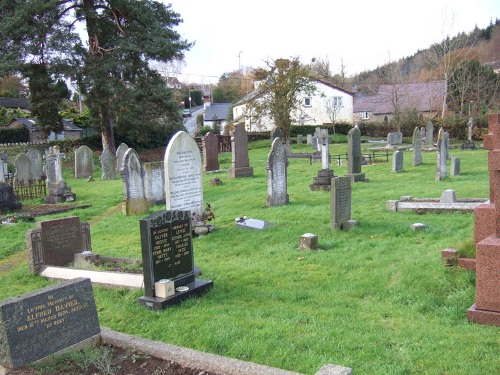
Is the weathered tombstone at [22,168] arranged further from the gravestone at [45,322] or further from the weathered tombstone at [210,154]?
the gravestone at [45,322]

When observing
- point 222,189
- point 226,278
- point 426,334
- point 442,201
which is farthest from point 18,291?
point 222,189

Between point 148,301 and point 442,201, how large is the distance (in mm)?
8034

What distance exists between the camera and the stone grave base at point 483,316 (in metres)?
5.33

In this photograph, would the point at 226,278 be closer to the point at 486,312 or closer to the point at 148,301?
the point at 148,301

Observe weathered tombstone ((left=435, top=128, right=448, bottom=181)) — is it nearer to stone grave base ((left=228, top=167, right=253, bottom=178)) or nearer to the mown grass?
the mown grass

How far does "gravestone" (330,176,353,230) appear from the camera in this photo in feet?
34.1

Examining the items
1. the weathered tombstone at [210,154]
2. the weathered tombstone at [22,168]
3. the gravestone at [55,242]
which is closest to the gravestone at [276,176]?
the gravestone at [55,242]

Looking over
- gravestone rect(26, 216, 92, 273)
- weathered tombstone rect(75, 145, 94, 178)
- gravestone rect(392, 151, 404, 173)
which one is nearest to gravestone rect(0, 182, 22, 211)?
gravestone rect(26, 216, 92, 273)

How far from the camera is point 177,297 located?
21.6 ft

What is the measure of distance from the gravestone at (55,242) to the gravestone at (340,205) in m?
5.02

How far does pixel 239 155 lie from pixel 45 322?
17.4 metres

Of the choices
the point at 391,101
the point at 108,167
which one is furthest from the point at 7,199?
the point at 391,101

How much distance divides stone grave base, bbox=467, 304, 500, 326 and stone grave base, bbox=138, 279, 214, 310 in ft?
11.3

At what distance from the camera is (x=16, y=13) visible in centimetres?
2750
